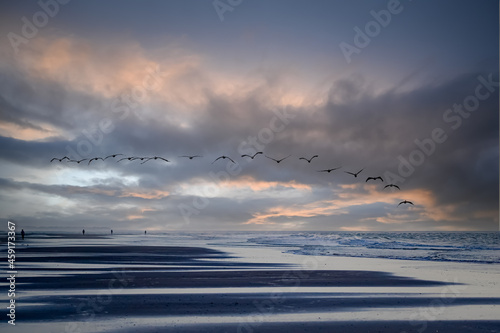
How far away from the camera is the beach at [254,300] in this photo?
43.2 ft

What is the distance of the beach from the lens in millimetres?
13172

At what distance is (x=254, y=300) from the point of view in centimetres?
1700

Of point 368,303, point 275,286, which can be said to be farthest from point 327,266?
point 368,303

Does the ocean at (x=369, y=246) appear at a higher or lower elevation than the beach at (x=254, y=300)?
lower

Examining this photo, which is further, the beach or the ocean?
the ocean

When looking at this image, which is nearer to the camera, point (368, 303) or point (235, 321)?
point (235, 321)

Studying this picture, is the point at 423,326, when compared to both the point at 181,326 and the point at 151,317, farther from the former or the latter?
the point at 151,317

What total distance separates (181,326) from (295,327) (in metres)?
3.61

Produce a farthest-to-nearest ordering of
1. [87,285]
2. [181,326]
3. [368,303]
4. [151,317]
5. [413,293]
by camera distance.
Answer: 1. [87,285]
2. [413,293]
3. [368,303]
4. [151,317]
5. [181,326]

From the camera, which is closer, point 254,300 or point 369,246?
point 254,300

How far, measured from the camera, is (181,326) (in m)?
12.8

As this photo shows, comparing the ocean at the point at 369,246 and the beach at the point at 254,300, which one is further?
the ocean at the point at 369,246

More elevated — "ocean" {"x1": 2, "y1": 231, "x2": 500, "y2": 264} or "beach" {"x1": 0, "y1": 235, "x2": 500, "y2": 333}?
"beach" {"x1": 0, "y1": 235, "x2": 500, "y2": 333}

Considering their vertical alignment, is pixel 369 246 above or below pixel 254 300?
below
